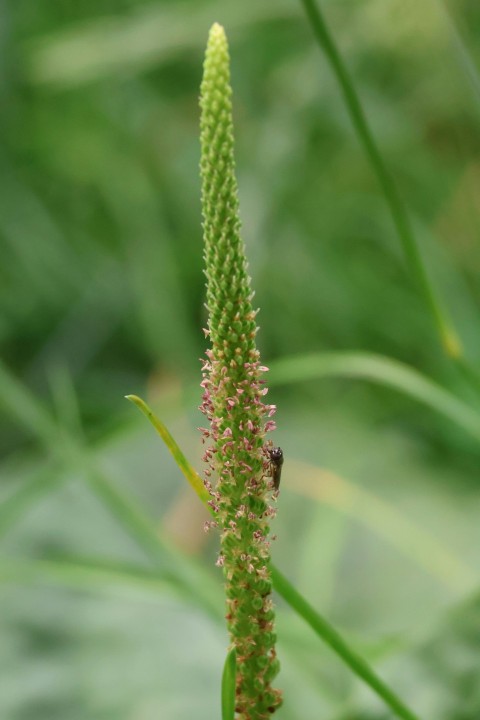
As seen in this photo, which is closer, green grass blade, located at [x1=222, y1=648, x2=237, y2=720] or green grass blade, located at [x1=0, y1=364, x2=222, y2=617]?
green grass blade, located at [x1=222, y1=648, x2=237, y2=720]

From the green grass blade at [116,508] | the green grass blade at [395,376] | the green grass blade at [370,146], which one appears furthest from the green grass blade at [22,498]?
the green grass blade at [370,146]

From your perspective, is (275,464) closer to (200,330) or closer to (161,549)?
(161,549)

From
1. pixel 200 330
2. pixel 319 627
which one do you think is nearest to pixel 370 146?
pixel 319 627

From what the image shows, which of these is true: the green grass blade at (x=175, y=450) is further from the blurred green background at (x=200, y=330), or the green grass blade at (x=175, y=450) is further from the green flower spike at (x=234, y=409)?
the blurred green background at (x=200, y=330)

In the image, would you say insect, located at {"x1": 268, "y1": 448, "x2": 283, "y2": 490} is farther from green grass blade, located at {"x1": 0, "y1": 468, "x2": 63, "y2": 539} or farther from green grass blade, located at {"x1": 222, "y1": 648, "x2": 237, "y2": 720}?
green grass blade, located at {"x1": 0, "y1": 468, "x2": 63, "y2": 539}

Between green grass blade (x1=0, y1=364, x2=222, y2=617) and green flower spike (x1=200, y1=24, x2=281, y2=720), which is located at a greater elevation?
green grass blade (x1=0, y1=364, x2=222, y2=617)

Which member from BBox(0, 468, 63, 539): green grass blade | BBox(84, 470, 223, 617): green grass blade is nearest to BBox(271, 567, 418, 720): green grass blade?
BBox(84, 470, 223, 617): green grass blade

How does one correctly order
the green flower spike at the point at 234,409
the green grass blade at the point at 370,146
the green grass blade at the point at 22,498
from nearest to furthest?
1. the green flower spike at the point at 234,409
2. the green grass blade at the point at 370,146
3. the green grass blade at the point at 22,498

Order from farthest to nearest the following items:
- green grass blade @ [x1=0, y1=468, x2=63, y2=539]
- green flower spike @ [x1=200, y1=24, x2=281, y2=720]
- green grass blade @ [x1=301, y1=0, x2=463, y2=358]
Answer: green grass blade @ [x1=0, y1=468, x2=63, y2=539] → green grass blade @ [x1=301, y1=0, x2=463, y2=358] → green flower spike @ [x1=200, y1=24, x2=281, y2=720]
